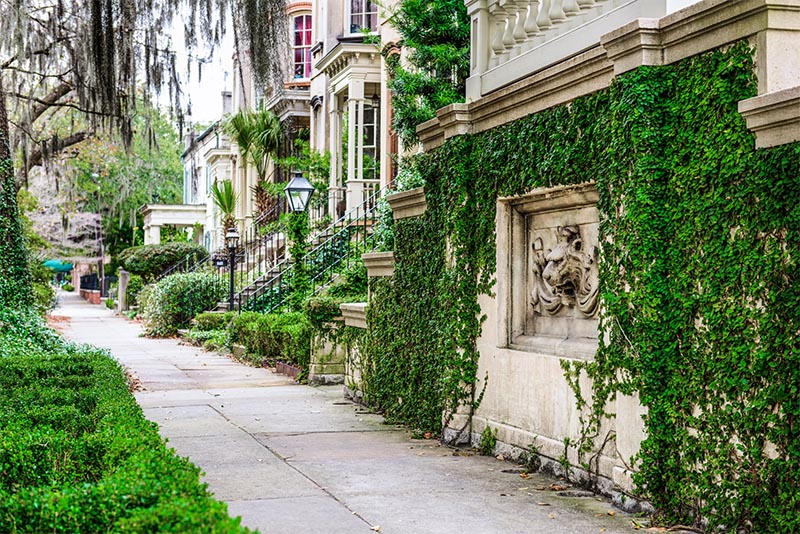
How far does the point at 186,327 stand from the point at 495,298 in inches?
803

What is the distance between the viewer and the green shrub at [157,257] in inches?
1585

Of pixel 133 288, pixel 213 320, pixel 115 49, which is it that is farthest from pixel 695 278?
pixel 133 288

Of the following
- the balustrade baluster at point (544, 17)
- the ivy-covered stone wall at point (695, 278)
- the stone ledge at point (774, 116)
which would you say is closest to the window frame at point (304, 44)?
the balustrade baluster at point (544, 17)

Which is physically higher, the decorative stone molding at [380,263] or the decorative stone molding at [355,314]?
the decorative stone molding at [380,263]

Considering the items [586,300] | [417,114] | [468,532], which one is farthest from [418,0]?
[468,532]

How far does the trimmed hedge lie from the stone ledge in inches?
132

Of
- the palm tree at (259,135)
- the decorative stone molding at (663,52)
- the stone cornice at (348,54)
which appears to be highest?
the stone cornice at (348,54)

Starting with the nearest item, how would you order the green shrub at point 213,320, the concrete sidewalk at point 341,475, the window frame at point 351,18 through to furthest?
1. the concrete sidewalk at point 341,475
2. the green shrub at point 213,320
3. the window frame at point 351,18

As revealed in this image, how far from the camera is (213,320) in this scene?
81.6ft

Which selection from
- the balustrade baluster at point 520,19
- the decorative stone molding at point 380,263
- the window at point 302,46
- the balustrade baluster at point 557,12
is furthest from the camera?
the window at point 302,46

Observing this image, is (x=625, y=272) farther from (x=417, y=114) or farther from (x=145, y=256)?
(x=145, y=256)

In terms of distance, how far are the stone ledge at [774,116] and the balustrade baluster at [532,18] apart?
347cm

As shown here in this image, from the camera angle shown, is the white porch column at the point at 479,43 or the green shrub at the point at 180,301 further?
the green shrub at the point at 180,301

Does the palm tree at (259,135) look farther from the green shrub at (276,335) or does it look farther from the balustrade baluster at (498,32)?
the balustrade baluster at (498,32)
